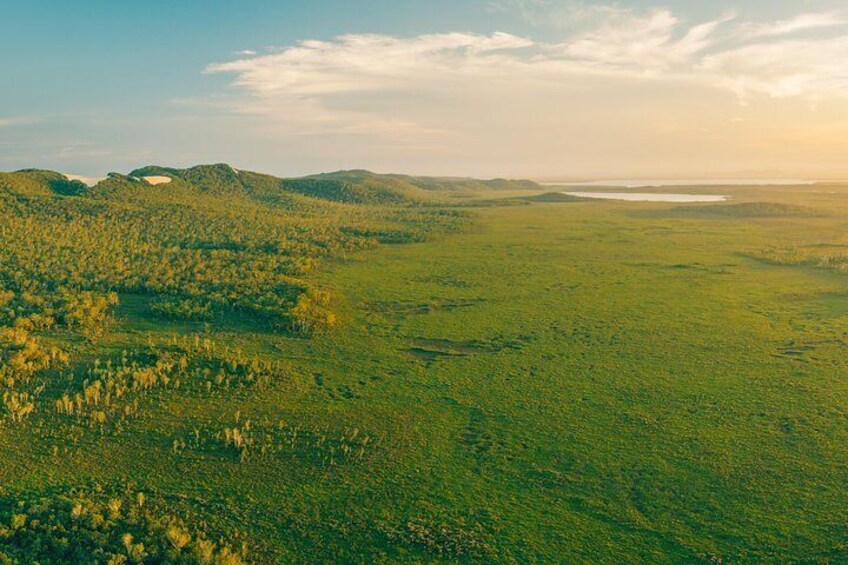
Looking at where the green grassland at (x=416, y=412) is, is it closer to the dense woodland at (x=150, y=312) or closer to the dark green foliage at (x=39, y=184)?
the dense woodland at (x=150, y=312)

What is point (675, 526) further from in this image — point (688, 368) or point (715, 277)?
point (715, 277)

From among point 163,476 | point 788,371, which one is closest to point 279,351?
point 163,476

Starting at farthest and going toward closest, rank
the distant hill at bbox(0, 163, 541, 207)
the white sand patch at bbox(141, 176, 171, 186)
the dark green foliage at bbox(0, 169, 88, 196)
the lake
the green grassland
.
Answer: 1. the lake
2. the white sand patch at bbox(141, 176, 171, 186)
3. the distant hill at bbox(0, 163, 541, 207)
4. the dark green foliage at bbox(0, 169, 88, 196)
5. the green grassland

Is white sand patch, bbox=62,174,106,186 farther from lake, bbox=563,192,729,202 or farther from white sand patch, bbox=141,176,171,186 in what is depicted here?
lake, bbox=563,192,729,202

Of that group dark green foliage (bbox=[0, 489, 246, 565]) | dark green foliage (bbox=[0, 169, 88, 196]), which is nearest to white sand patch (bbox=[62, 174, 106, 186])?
dark green foliage (bbox=[0, 169, 88, 196])

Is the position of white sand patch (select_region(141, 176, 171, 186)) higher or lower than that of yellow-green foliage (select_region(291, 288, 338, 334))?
higher

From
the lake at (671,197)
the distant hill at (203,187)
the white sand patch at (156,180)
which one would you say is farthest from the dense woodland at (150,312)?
the lake at (671,197)
